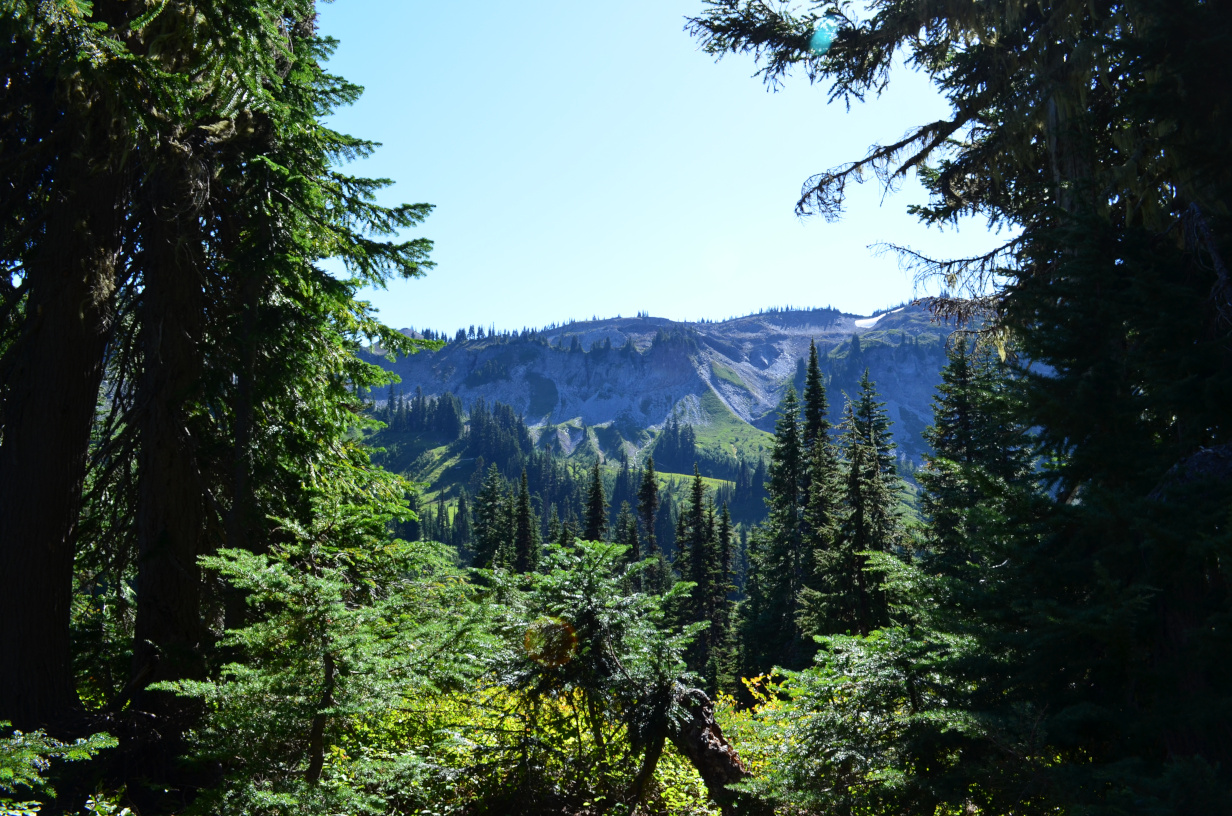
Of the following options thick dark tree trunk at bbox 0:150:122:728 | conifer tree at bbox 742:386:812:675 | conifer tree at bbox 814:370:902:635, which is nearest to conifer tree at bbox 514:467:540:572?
conifer tree at bbox 742:386:812:675

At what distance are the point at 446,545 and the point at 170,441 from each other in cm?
348

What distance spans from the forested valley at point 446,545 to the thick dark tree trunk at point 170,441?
41 mm

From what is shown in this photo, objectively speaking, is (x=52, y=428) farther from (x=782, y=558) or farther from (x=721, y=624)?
(x=721, y=624)

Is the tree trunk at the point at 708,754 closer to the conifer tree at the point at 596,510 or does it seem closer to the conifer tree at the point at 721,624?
the conifer tree at the point at 721,624

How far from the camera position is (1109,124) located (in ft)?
27.5

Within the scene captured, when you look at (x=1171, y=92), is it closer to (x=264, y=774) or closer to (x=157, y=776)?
(x=264, y=774)

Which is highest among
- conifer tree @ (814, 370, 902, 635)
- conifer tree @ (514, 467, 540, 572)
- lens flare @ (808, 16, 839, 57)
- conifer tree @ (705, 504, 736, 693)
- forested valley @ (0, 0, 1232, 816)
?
lens flare @ (808, 16, 839, 57)

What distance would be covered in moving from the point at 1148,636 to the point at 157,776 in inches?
352

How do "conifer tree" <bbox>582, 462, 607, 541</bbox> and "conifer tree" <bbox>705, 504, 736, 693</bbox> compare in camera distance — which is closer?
"conifer tree" <bbox>705, 504, 736, 693</bbox>

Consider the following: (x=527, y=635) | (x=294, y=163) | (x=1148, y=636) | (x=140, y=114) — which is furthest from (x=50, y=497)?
(x=1148, y=636)

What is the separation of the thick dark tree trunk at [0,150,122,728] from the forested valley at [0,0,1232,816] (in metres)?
0.03

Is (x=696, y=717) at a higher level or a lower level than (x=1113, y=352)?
lower

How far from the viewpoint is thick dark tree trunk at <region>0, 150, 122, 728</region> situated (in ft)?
21.6

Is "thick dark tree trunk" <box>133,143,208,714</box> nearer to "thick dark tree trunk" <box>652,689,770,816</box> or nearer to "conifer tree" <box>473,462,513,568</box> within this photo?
"thick dark tree trunk" <box>652,689,770,816</box>
